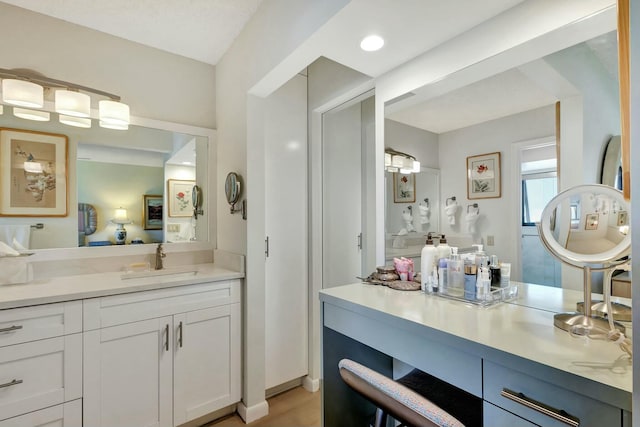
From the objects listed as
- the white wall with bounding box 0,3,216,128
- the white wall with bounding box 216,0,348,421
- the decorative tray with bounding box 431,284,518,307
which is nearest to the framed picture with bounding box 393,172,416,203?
the decorative tray with bounding box 431,284,518,307

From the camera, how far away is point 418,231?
5.02 feet

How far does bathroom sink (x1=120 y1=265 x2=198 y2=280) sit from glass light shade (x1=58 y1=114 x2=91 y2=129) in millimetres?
990

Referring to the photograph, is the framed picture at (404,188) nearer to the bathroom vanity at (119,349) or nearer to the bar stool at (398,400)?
the bar stool at (398,400)

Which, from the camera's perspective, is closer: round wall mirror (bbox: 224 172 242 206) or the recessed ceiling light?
the recessed ceiling light

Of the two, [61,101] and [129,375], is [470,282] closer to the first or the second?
[129,375]

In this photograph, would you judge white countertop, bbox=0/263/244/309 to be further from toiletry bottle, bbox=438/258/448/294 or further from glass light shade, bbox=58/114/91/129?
toiletry bottle, bbox=438/258/448/294

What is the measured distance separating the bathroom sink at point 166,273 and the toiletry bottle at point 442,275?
156cm

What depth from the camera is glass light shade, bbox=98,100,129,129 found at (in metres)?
1.92

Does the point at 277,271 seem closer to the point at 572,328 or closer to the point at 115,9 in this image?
the point at 572,328

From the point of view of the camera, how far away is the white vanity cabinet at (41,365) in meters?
1.32

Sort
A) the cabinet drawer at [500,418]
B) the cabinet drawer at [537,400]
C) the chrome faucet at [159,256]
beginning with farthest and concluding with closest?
the chrome faucet at [159,256] < the cabinet drawer at [500,418] < the cabinet drawer at [537,400]

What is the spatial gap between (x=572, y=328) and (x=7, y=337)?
2.13 meters

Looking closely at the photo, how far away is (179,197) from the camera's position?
2307 mm

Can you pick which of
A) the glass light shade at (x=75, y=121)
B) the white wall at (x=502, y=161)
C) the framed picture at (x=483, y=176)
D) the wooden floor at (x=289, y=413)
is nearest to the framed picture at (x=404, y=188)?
the white wall at (x=502, y=161)
